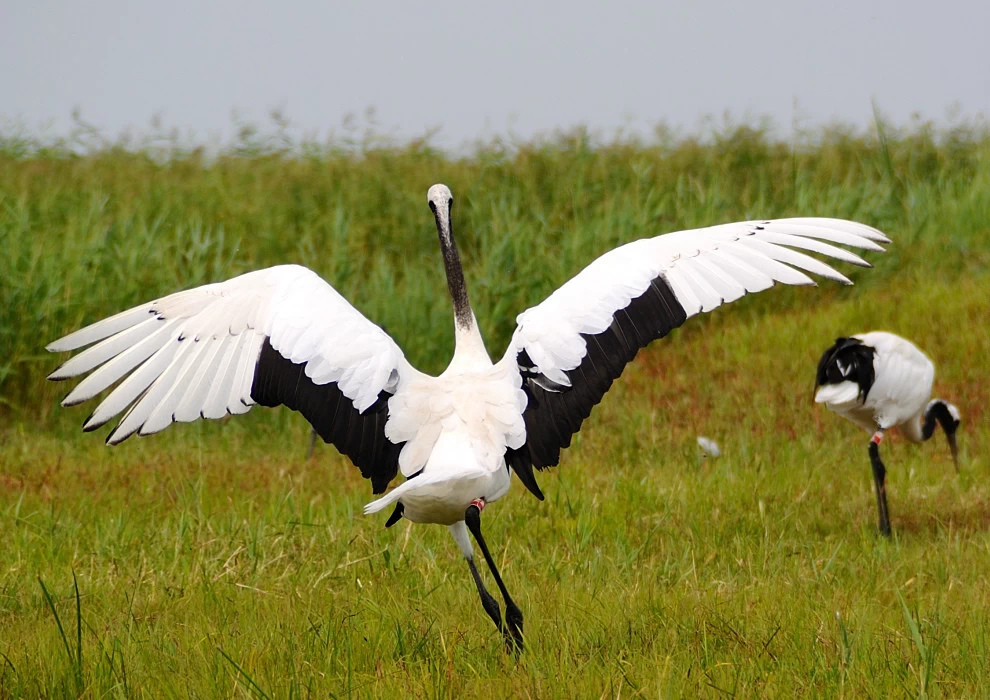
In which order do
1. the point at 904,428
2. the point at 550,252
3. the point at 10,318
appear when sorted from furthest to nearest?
the point at 550,252, the point at 10,318, the point at 904,428

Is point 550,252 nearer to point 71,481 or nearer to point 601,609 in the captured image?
point 71,481

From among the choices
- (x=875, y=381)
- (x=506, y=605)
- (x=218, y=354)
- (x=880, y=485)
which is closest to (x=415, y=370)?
(x=218, y=354)

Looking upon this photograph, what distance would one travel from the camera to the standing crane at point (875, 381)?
7098 millimetres

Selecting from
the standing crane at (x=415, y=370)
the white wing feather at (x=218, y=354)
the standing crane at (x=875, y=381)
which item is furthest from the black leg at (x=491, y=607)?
the standing crane at (x=875, y=381)

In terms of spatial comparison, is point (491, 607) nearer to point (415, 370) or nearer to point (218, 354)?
point (415, 370)

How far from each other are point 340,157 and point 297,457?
680 centimetres

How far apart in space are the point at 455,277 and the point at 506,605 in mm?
1355

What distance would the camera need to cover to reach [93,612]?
4766 millimetres

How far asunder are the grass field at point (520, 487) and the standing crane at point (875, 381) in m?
0.43


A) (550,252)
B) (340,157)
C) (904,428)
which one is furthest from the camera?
(340,157)

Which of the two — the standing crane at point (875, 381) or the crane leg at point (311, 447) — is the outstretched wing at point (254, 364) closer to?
the crane leg at point (311, 447)

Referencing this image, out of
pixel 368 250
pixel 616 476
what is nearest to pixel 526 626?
pixel 616 476

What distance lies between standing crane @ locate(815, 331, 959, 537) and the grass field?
16.8 inches

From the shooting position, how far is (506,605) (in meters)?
4.23
